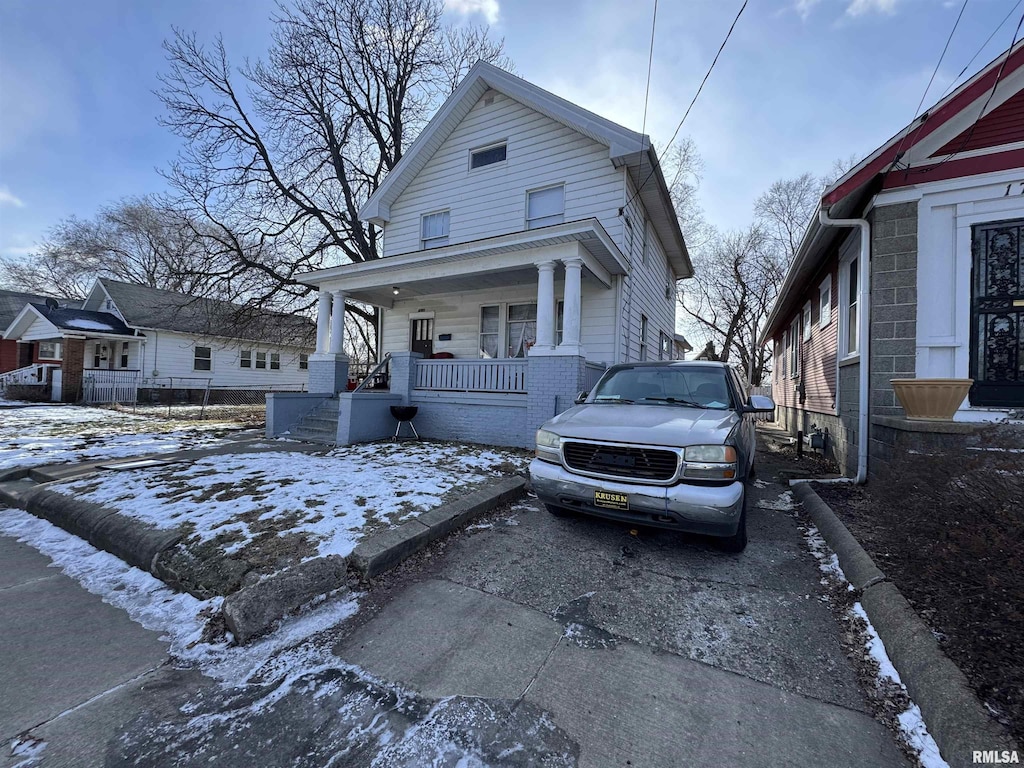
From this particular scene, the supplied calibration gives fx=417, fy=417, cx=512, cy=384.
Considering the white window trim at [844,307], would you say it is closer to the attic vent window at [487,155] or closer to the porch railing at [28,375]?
the attic vent window at [487,155]

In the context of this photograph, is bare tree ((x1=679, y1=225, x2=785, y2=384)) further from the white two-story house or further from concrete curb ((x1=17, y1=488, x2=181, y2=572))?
concrete curb ((x1=17, y1=488, x2=181, y2=572))

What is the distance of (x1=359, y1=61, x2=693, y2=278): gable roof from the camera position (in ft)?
30.0

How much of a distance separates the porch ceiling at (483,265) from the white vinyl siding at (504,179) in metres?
1.50

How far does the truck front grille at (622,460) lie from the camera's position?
11.1 feet

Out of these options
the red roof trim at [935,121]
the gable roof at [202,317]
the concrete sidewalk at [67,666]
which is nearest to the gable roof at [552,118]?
the red roof trim at [935,121]

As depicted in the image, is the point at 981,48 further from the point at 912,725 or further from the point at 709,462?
the point at 912,725

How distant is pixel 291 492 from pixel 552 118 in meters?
10.1

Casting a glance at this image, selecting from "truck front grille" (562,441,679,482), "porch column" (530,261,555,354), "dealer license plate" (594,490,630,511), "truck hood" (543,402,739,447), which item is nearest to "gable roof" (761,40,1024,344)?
"truck hood" (543,402,739,447)

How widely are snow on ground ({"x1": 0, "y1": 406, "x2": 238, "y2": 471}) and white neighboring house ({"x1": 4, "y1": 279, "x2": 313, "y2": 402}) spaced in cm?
438

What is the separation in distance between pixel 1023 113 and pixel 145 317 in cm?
2778

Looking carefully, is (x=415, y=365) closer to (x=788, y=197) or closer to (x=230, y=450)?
(x=230, y=450)

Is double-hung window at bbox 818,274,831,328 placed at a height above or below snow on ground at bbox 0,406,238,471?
above

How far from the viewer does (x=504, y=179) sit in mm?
10836

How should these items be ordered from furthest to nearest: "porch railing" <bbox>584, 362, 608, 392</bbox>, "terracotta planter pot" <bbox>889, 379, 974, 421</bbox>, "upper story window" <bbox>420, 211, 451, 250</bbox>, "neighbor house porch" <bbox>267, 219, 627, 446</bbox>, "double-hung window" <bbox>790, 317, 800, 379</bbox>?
"double-hung window" <bbox>790, 317, 800, 379</bbox> → "upper story window" <bbox>420, 211, 451, 250</bbox> → "porch railing" <bbox>584, 362, 608, 392</bbox> → "neighbor house porch" <bbox>267, 219, 627, 446</bbox> → "terracotta planter pot" <bbox>889, 379, 974, 421</bbox>
